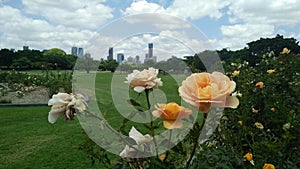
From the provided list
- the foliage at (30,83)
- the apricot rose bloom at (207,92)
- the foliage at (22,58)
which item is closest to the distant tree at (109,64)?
the apricot rose bloom at (207,92)

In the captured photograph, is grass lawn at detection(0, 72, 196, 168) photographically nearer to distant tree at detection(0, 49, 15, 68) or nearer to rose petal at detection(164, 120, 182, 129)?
rose petal at detection(164, 120, 182, 129)

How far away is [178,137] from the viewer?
2.43ft

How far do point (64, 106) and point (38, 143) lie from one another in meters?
3.23

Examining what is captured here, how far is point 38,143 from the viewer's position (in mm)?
3639

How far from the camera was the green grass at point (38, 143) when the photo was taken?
2.97 meters

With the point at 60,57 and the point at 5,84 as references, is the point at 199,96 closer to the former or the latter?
the point at 5,84

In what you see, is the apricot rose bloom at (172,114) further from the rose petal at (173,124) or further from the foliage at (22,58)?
the foliage at (22,58)

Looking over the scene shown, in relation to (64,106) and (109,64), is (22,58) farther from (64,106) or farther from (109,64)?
(64,106)

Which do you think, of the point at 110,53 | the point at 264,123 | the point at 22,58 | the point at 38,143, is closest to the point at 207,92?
the point at 110,53

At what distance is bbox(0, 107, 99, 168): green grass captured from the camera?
2.97 m

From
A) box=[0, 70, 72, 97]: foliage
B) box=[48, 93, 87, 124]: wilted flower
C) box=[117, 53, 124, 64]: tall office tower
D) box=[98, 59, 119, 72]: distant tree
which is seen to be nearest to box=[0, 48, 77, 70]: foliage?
box=[0, 70, 72, 97]: foliage

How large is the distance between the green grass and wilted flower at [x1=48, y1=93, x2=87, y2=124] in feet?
5.14

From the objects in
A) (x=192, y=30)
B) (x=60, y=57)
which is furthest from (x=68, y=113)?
(x=60, y=57)

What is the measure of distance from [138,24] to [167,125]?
39 cm
